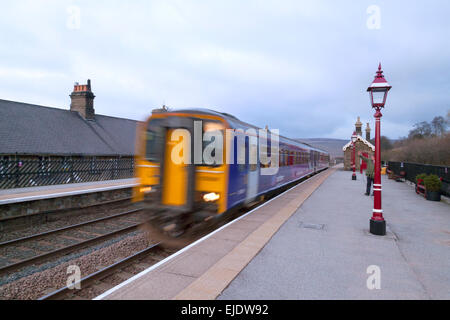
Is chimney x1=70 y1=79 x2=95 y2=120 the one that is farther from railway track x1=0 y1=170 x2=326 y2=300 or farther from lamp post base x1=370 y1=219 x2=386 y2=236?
lamp post base x1=370 y1=219 x2=386 y2=236

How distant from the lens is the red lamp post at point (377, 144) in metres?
5.82

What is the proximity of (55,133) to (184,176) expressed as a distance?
1766cm

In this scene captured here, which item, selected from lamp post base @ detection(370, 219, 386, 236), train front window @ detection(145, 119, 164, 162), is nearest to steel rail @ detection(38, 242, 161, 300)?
train front window @ detection(145, 119, 164, 162)

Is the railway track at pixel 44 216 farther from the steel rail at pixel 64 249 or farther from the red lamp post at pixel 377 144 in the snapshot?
the red lamp post at pixel 377 144

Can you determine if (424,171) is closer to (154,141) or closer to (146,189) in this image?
(154,141)

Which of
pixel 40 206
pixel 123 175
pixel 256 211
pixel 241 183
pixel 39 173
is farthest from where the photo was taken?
pixel 123 175

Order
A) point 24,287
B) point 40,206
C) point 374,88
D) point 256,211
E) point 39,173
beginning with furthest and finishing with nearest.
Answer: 1. point 39,173
2. point 40,206
3. point 256,211
4. point 374,88
5. point 24,287

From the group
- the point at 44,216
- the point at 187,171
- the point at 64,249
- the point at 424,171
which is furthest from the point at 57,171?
the point at 424,171

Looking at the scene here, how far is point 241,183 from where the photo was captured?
7.09 metres

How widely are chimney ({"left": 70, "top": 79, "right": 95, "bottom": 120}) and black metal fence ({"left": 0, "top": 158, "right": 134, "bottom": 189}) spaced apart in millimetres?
7599

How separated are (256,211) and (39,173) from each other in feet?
36.0

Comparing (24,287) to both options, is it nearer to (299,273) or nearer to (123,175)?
(299,273)

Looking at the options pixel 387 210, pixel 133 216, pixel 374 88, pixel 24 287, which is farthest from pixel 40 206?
pixel 387 210

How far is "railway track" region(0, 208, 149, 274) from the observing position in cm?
574
